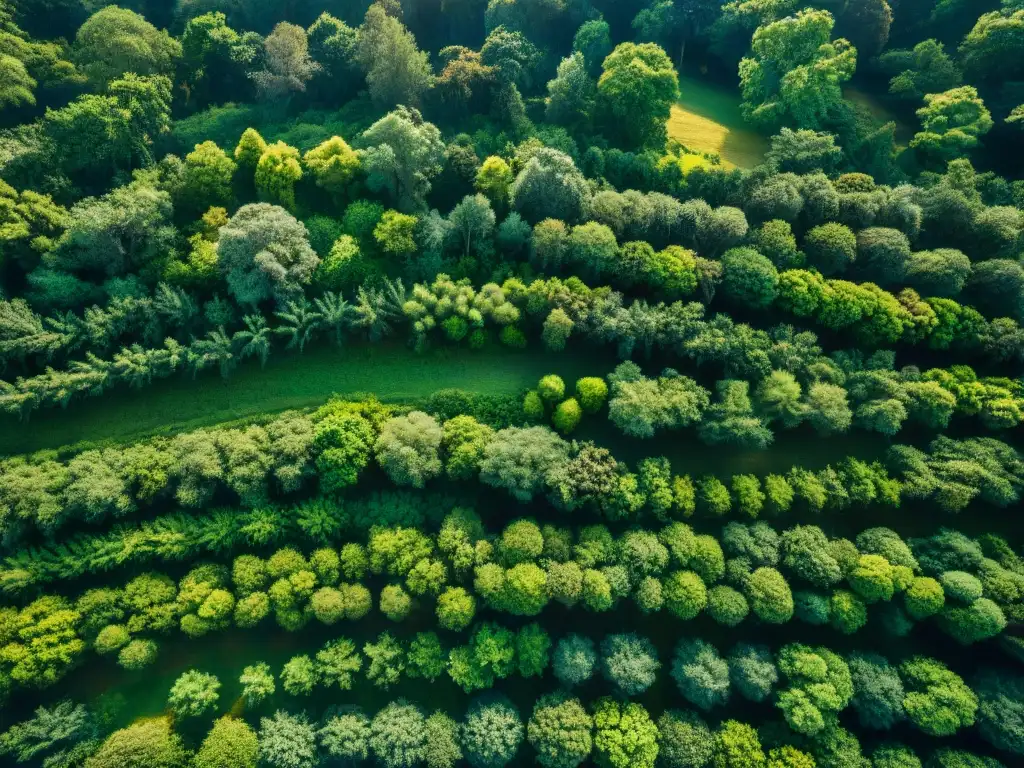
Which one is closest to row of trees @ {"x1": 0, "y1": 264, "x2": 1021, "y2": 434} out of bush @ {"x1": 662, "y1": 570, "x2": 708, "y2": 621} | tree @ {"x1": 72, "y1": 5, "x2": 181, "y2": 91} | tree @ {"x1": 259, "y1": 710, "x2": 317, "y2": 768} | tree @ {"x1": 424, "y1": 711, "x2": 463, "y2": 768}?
bush @ {"x1": 662, "y1": 570, "x2": 708, "y2": 621}

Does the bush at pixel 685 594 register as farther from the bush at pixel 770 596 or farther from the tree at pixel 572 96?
the tree at pixel 572 96

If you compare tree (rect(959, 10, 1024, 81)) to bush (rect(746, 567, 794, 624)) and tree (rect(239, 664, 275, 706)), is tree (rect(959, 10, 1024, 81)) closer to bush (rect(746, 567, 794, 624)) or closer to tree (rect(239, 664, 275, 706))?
bush (rect(746, 567, 794, 624))

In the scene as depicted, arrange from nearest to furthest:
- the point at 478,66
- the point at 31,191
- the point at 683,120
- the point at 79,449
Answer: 1. the point at 79,449
2. the point at 31,191
3. the point at 478,66
4. the point at 683,120

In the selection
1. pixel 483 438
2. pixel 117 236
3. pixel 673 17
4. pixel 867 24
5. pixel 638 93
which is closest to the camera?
pixel 483 438

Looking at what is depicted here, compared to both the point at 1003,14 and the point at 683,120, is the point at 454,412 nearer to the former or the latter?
the point at 683,120

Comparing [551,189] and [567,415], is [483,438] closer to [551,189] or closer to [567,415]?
[567,415]

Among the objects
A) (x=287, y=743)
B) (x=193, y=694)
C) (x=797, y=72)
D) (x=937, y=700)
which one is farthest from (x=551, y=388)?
(x=797, y=72)

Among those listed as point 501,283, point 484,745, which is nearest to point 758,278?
point 501,283
